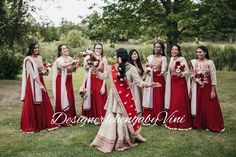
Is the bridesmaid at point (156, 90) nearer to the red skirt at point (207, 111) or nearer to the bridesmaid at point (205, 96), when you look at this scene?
the bridesmaid at point (205, 96)

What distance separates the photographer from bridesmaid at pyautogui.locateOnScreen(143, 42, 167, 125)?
8.15 m

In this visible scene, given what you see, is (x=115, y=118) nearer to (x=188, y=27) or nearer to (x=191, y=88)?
(x=191, y=88)

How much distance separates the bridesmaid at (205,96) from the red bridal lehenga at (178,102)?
161 millimetres

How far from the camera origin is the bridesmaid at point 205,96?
25.2 ft

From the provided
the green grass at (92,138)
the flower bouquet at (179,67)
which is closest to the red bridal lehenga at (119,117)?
the green grass at (92,138)

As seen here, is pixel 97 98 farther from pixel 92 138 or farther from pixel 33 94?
pixel 33 94


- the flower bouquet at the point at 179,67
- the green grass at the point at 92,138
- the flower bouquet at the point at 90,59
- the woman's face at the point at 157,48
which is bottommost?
the green grass at the point at 92,138

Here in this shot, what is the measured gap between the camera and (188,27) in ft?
51.0

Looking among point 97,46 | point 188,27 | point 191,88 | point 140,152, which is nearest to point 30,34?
point 188,27

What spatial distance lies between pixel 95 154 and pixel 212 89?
3.08 metres

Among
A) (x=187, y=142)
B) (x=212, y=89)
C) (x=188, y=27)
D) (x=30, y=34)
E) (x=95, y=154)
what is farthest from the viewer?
(x=30, y=34)

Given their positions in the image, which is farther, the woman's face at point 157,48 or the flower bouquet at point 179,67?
the woman's face at point 157,48

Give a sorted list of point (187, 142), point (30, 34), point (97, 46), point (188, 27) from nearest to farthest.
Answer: point (187, 142)
point (97, 46)
point (188, 27)
point (30, 34)

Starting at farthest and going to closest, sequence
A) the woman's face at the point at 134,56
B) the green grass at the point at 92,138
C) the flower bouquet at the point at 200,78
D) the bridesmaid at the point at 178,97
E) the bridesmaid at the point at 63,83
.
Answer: the woman's face at the point at 134,56 < the bridesmaid at the point at 63,83 < the bridesmaid at the point at 178,97 < the flower bouquet at the point at 200,78 < the green grass at the point at 92,138
